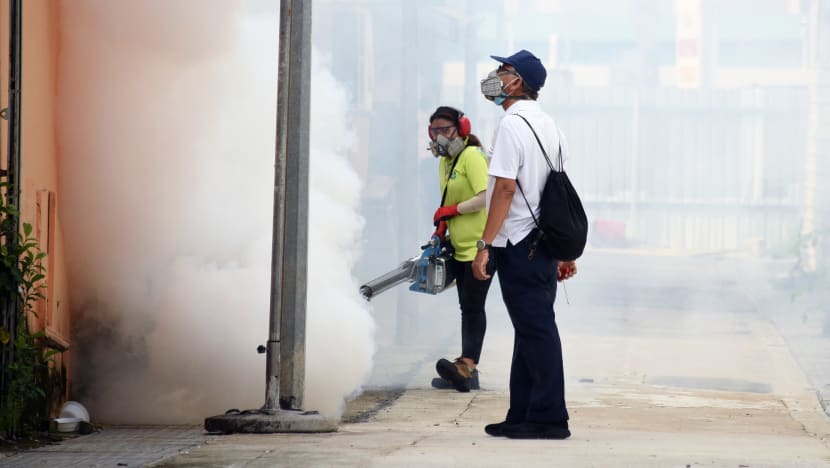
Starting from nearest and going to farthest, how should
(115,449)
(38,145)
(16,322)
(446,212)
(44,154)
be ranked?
(115,449) → (16,322) → (38,145) → (44,154) → (446,212)

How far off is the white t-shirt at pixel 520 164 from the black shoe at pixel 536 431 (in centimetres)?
69

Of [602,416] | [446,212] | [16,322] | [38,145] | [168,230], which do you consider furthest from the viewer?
[446,212]

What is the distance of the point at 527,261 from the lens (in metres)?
5.50

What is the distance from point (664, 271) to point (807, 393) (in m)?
17.7

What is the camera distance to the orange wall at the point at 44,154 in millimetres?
6312

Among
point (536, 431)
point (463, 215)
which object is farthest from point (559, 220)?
point (463, 215)

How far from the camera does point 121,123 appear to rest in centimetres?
725

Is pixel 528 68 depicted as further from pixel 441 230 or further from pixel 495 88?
pixel 441 230

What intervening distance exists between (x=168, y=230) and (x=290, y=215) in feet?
4.59

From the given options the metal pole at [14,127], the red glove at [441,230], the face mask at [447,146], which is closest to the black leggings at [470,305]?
the red glove at [441,230]

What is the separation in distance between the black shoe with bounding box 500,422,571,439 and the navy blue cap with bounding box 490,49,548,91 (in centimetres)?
130

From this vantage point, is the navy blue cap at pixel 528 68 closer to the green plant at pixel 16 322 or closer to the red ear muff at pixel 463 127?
the green plant at pixel 16 322

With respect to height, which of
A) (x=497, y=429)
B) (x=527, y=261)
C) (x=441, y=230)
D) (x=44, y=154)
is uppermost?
(x=44, y=154)

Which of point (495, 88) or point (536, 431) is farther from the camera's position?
point (495, 88)
